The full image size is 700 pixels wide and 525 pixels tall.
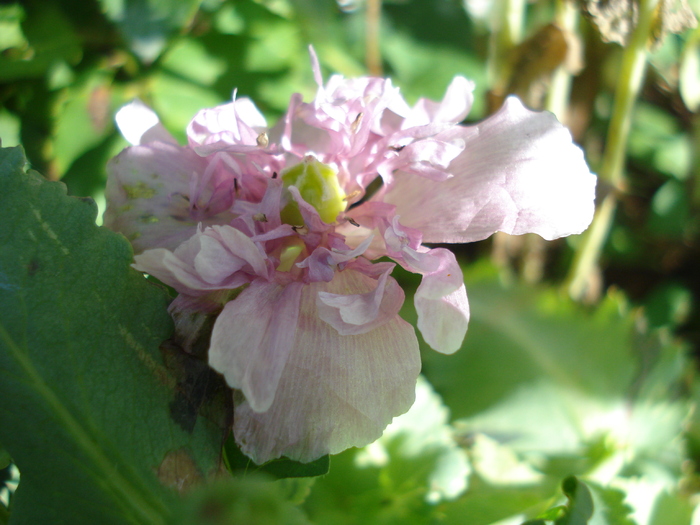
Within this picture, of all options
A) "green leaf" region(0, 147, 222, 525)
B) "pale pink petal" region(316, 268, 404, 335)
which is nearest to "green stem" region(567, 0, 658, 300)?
"pale pink petal" region(316, 268, 404, 335)

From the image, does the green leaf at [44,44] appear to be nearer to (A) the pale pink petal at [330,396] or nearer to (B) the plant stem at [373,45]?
(B) the plant stem at [373,45]

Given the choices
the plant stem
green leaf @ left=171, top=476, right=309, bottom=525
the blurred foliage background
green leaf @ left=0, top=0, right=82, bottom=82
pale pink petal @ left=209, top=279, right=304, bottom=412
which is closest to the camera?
green leaf @ left=171, top=476, right=309, bottom=525

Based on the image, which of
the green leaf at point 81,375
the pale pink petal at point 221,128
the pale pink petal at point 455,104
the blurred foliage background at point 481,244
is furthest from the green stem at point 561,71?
the green leaf at point 81,375

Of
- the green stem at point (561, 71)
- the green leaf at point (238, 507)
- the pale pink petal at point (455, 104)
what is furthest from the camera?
the green stem at point (561, 71)

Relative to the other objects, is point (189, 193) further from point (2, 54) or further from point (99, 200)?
point (2, 54)

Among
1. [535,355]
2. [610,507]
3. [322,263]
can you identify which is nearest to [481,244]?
[535,355]

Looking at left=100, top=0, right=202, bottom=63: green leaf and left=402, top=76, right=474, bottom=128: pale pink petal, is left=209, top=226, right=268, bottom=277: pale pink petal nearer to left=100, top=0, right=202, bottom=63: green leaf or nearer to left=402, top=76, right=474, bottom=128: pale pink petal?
left=402, top=76, right=474, bottom=128: pale pink petal

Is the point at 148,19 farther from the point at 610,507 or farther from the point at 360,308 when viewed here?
the point at 610,507
